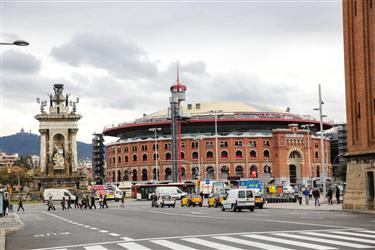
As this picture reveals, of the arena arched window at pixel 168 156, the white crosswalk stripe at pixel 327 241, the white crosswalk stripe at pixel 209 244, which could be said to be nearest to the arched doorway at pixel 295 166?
the arena arched window at pixel 168 156

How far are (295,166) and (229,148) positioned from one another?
15.4 meters

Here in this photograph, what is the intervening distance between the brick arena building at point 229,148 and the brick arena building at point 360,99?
294ft

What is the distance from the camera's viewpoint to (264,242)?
18.4 meters

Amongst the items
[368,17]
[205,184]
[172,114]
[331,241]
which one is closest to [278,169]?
[172,114]

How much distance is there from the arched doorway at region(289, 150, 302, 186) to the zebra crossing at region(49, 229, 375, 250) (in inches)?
4673

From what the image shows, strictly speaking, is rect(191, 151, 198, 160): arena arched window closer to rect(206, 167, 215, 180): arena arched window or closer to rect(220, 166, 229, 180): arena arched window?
rect(206, 167, 215, 180): arena arched window

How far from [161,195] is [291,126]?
78536mm

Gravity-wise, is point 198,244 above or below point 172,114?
below

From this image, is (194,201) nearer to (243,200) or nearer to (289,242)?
(243,200)

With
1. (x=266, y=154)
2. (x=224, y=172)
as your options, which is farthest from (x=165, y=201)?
(x=266, y=154)

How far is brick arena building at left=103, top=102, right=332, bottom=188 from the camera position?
13850 cm

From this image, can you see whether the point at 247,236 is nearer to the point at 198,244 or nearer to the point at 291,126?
the point at 198,244

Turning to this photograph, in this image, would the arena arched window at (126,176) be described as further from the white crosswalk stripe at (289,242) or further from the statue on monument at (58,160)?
the white crosswalk stripe at (289,242)

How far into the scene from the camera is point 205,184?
92.0m
